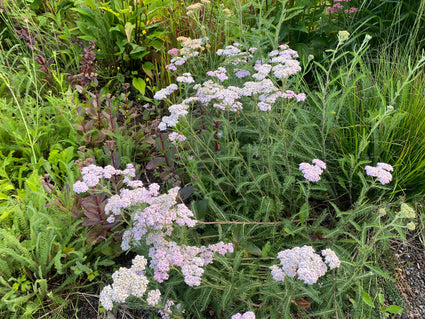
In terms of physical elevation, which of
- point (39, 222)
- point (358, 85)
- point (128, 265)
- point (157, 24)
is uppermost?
point (157, 24)

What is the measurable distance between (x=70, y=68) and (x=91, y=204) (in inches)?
85.3

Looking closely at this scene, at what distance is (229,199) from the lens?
208 cm

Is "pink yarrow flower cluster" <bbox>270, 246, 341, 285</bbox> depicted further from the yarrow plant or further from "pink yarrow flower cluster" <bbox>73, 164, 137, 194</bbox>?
"pink yarrow flower cluster" <bbox>73, 164, 137, 194</bbox>

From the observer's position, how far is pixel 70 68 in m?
3.46

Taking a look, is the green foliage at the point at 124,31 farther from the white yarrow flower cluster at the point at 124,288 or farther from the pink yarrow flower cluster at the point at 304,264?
the pink yarrow flower cluster at the point at 304,264

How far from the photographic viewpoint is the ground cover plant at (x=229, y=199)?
4.53ft

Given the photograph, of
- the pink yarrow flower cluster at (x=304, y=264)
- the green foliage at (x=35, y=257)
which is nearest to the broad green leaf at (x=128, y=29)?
the green foliage at (x=35, y=257)

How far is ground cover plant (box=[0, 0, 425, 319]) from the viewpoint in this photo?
1.38m

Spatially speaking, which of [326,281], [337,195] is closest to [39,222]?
[326,281]

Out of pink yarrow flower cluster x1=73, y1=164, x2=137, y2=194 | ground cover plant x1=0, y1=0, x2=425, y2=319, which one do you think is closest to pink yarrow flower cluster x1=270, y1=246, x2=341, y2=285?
ground cover plant x1=0, y1=0, x2=425, y2=319

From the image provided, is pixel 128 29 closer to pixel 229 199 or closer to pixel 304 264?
pixel 229 199

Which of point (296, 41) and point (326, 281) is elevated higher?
point (296, 41)

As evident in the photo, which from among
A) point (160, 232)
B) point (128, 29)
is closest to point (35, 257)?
point (160, 232)

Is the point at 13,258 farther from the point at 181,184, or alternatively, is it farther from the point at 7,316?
the point at 181,184
